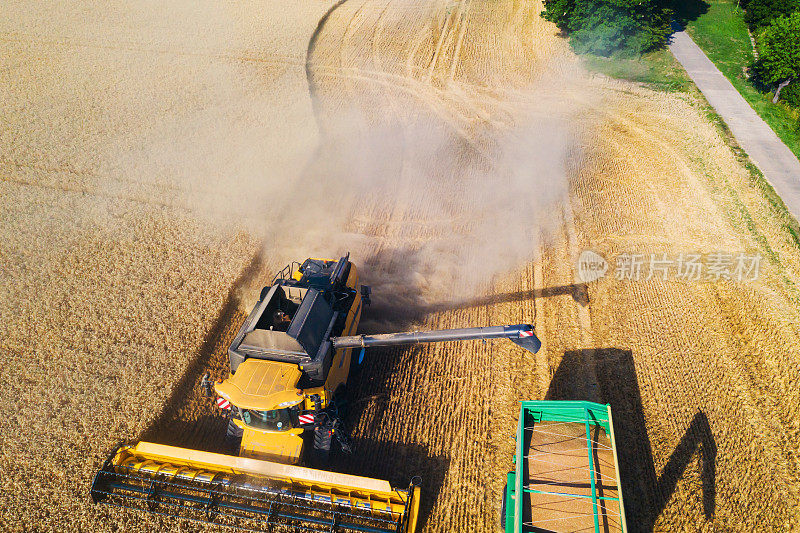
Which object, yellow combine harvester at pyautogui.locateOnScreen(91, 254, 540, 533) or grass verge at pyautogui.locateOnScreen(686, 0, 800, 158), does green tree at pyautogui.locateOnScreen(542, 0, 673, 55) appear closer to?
grass verge at pyautogui.locateOnScreen(686, 0, 800, 158)

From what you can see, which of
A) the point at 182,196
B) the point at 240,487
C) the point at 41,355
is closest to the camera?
the point at 240,487

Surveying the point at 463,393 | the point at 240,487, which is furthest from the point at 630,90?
the point at 240,487

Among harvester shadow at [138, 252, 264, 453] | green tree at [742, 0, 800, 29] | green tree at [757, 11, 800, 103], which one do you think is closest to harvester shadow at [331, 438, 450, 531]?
harvester shadow at [138, 252, 264, 453]

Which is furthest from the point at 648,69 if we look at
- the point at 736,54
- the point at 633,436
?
the point at 633,436

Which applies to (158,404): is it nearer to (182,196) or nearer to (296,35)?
(182,196)

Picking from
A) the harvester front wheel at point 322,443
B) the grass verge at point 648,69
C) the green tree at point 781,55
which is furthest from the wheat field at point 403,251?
the green tree at point 781,55
